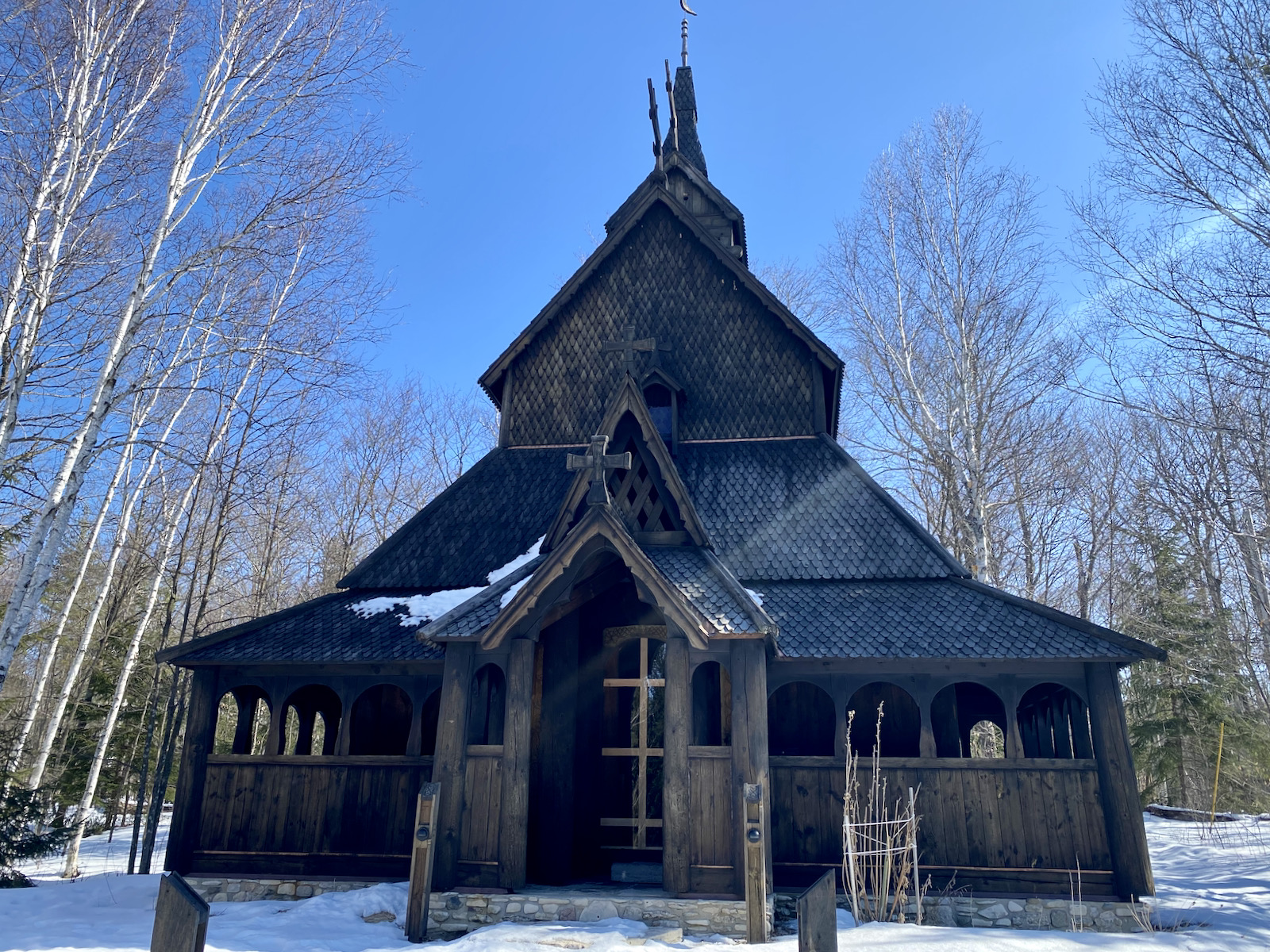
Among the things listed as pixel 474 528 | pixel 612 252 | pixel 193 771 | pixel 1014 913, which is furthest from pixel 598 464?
pixel 612 252

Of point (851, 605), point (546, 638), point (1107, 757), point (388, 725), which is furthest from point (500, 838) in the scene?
point (1107, 757)

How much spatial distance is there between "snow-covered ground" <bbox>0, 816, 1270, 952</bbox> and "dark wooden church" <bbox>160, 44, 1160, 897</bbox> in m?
0.88

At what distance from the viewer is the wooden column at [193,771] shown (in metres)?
10.7

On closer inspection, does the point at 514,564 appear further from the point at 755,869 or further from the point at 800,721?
the point at 755,869

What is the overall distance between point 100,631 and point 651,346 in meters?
18.2

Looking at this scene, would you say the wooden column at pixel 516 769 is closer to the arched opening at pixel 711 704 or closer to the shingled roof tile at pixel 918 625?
the arched opening at pixel 711 704

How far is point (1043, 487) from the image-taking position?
18359 millimetres

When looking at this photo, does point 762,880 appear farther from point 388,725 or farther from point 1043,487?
point 1043,487

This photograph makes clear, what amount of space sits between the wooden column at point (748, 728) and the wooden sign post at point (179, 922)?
17.6ft

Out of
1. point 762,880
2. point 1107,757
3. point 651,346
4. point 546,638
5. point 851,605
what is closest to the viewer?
point 762,880

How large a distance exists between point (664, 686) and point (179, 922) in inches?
230

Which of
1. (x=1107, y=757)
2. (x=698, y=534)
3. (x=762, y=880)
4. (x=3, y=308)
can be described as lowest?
(x=762, y=880)

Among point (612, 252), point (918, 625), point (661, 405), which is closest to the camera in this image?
point (918, 625)

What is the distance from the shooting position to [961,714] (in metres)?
12.0
